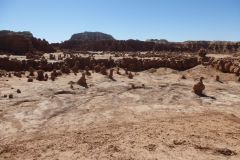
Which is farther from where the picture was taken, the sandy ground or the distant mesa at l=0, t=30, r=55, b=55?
the distant mesa at l=0, t=30, r=55, b=55

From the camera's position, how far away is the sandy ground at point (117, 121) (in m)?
13.6

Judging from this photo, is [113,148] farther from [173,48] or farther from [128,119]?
[173,48]

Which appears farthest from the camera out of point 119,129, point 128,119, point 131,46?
point 131,46

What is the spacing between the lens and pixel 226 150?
13758 millimetres

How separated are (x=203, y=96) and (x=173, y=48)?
1635 inches

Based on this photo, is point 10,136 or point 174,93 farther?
point 174,93

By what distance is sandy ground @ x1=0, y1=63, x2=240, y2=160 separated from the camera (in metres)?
13.6

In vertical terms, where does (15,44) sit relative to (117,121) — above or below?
above

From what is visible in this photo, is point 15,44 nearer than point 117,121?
No

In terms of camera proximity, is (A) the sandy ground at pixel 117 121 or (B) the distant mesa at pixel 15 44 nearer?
(A) the sandy ground at pixel 117 121

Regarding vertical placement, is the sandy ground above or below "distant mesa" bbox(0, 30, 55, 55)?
below

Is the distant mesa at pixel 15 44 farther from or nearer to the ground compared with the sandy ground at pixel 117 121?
farther from the ground

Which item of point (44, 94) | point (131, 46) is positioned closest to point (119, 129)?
point (44, 94)

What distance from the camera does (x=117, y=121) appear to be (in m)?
17.2
